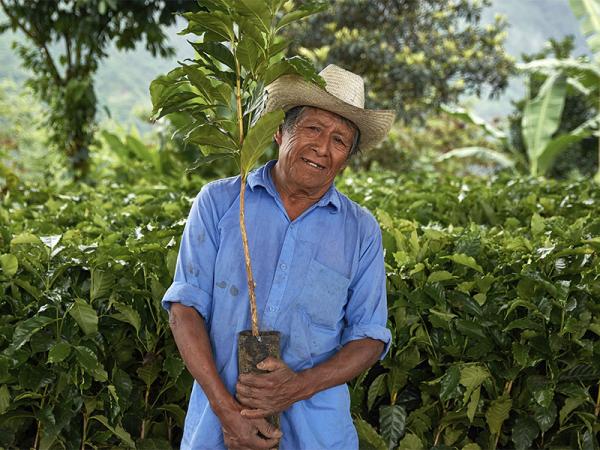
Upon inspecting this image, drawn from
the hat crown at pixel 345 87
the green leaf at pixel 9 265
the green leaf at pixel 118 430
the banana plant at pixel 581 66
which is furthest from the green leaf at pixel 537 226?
the banana plant at pixel 581 66

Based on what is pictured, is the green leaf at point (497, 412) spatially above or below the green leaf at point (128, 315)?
below

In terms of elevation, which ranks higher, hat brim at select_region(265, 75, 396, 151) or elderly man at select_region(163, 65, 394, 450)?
hat brim at select_region(265, 75, 396, 151)

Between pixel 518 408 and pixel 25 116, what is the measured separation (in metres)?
18.5

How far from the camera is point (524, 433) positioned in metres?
2.94

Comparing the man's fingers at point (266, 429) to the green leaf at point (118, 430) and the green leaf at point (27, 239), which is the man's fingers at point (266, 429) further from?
the green leaf at point (27, 239)

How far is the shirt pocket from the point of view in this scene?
2189mm

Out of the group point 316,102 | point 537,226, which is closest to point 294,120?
point 316,102

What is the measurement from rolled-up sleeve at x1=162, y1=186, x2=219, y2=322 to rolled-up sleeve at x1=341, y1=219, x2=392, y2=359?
1.30 ft

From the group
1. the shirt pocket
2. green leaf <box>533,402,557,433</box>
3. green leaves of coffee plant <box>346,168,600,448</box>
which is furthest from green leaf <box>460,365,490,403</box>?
the shirt pocket

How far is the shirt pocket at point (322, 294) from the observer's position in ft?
7.18

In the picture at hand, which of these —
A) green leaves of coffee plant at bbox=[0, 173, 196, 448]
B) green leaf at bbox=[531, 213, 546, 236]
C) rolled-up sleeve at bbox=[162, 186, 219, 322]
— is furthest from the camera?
green leaf at bbox=[531, 213, 546, 236]

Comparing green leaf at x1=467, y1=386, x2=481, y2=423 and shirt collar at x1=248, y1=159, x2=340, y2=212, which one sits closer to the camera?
shirt collar at x1=248, y1=159, x2=340, y2=212

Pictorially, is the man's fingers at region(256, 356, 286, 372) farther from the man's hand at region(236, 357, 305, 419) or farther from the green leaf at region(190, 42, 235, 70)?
the green leaf at region(190, 42, 235, 70)

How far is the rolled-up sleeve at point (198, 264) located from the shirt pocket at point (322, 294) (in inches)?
10.1
